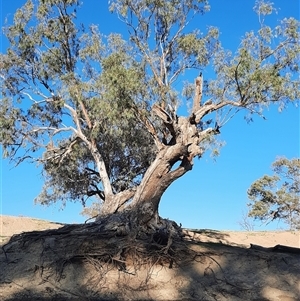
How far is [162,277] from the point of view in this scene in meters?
6.96

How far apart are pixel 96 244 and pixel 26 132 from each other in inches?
457

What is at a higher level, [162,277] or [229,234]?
[229,234]

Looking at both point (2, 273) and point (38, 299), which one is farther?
point (2, 273)

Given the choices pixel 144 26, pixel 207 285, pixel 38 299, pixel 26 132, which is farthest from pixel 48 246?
pixel 26 132

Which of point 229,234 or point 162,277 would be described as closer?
point 162,277

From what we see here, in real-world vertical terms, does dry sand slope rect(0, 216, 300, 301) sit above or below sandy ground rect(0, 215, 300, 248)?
below

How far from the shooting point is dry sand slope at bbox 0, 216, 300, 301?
6449 millimetres

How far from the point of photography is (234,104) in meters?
12.8

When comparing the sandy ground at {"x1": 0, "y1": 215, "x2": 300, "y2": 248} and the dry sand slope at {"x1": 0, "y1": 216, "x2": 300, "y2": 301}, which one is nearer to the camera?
the dry sand slope at {"x1": 0, "y1": 216, "x2": 300, "y2": 301}

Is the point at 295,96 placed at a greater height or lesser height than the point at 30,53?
lesser

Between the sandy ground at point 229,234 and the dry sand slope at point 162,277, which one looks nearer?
the dry sand slope at point 162,277

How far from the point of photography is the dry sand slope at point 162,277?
6449 mm

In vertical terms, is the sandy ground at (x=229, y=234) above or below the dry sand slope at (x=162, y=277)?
above

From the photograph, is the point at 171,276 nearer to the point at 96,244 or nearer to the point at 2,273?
the point at 96,244
